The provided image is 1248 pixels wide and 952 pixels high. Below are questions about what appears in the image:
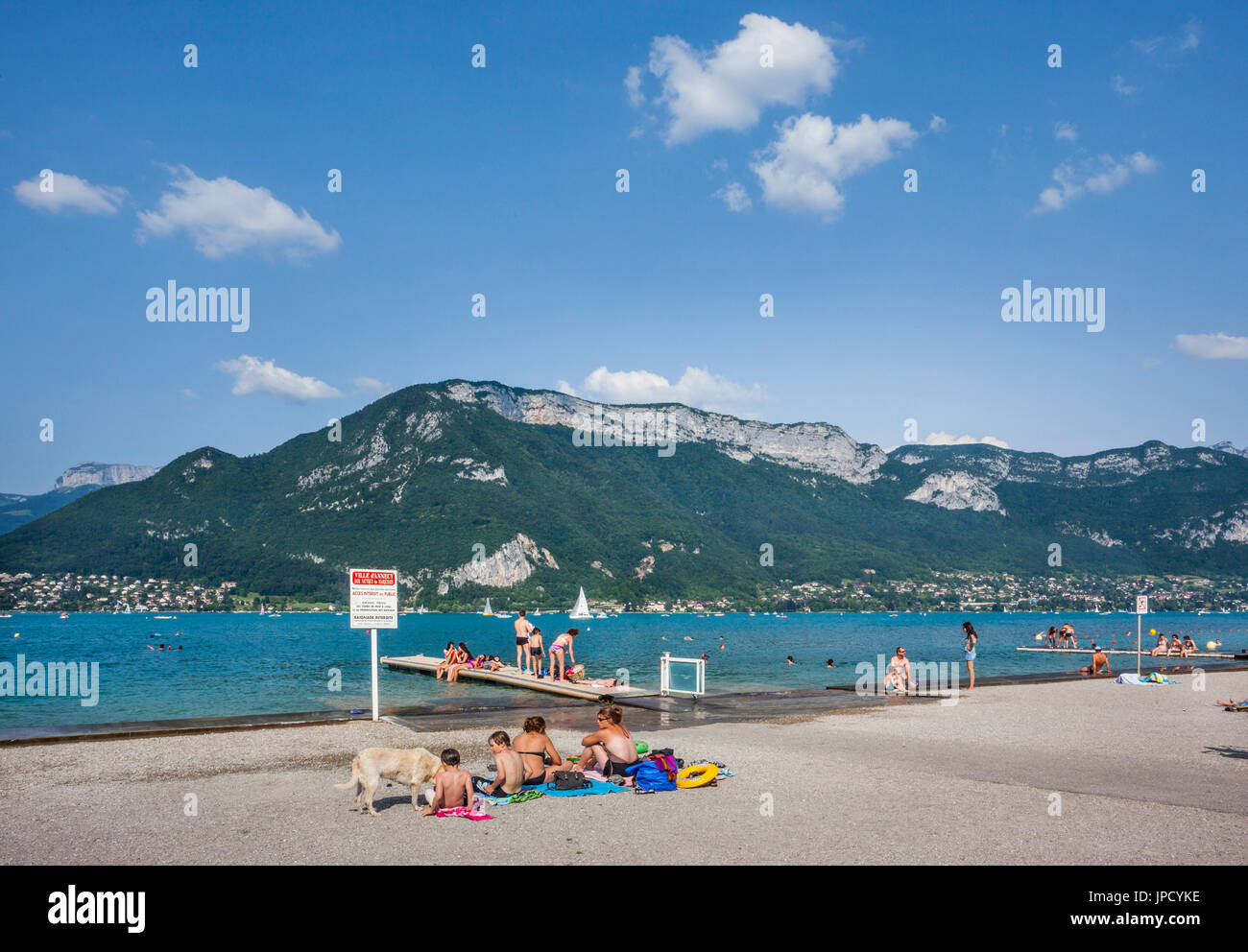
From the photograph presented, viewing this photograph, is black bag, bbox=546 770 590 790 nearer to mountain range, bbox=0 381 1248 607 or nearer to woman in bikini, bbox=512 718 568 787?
woman in bikini, bbox=512 718 568 787

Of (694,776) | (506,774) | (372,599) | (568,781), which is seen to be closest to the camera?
(506,774)

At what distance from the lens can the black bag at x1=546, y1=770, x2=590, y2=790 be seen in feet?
35.6

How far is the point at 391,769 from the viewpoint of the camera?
32.2 feet

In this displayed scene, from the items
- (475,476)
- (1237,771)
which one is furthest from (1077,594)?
(1237,771)

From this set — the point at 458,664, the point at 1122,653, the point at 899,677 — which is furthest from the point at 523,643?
the point at 1122,653

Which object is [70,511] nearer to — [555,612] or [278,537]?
[278,537]

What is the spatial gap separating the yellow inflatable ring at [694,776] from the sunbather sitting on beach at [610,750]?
73 centimetres

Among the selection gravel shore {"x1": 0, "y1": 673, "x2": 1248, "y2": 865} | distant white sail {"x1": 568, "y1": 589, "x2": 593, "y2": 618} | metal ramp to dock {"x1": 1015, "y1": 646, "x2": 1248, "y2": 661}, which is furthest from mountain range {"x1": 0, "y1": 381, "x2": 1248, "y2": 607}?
gravel shore {"x1": 0, "y1": 673, "x2": 1248, "y2": 865}

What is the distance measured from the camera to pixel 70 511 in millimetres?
153250

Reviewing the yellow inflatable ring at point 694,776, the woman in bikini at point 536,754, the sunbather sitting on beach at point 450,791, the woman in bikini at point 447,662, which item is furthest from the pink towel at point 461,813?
the woman in bikini at point 447,662

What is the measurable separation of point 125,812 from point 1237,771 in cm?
1548

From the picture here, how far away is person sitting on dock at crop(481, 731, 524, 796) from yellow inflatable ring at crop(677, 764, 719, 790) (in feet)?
6.98

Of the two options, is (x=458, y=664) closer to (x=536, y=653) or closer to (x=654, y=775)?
(x=536, y=653)

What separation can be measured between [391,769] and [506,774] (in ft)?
4.83
